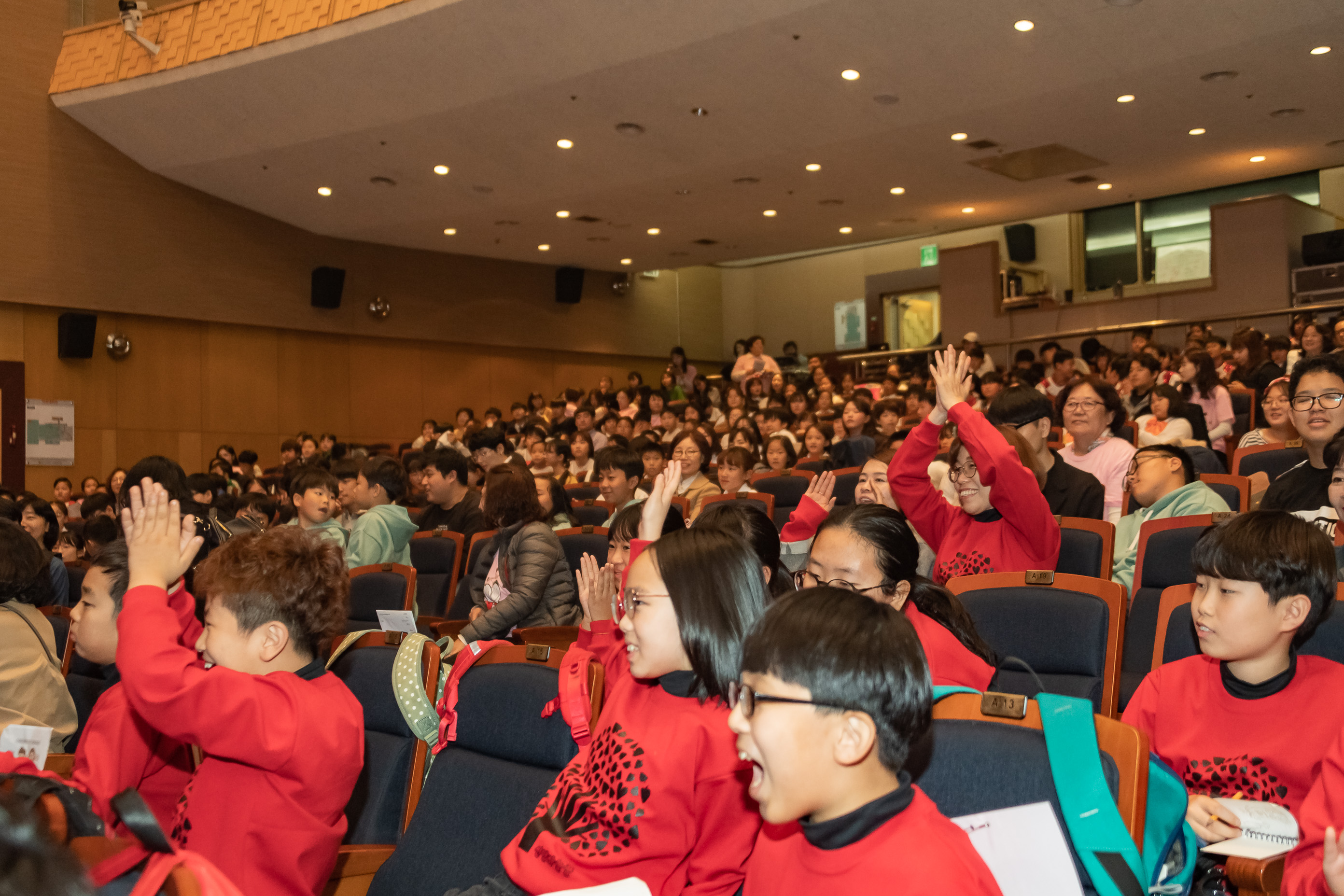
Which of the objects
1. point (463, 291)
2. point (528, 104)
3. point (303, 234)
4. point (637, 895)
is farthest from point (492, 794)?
point (463, 291)

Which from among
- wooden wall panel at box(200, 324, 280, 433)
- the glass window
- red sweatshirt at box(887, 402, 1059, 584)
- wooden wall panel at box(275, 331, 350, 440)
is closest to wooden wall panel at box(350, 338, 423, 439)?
wooden wall panel at box(275, 331, 350, 440)

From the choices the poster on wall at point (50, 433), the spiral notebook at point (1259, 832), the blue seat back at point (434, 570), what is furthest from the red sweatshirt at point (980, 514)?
the poster on wall at point (50, 433)

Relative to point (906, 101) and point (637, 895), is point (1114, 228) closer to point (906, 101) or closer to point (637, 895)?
point (906, 101)

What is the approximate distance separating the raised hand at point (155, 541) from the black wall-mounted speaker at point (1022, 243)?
15027mm

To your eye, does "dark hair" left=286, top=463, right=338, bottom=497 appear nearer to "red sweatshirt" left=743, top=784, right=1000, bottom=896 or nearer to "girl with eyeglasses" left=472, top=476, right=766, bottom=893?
"girl with eyeglasses" left=472, top=476, right=766, bottom=893

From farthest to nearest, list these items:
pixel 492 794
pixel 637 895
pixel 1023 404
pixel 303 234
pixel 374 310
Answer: pixel 374 310 → pixel 303 234 → pixel 1023 404 → pixel 492 794 → pixel 637 895

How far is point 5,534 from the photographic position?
115 inches

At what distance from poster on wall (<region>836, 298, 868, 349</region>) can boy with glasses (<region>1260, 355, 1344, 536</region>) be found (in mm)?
13327

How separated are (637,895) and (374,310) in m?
13.5

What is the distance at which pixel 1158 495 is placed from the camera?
3.44m

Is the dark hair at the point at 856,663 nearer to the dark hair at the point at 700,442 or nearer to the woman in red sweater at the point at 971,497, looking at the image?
the woman in red sweater at the point at 971,497

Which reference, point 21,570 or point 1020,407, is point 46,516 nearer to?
point 21,570

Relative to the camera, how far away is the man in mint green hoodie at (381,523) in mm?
4809

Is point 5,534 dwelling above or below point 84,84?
below
